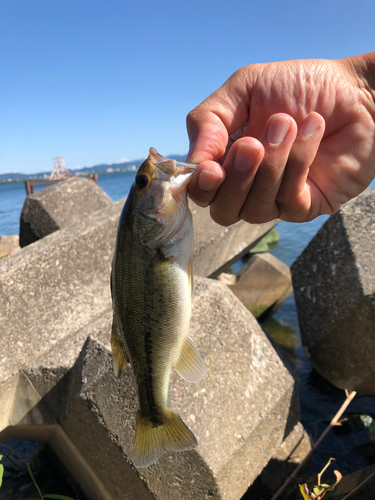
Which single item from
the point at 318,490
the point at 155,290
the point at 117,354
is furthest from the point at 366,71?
the point at 318,490

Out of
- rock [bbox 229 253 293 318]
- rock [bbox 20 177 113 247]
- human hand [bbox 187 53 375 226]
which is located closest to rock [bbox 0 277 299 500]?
human hand [bbox 187 53 375 226]

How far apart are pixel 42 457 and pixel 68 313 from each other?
1.64 metres

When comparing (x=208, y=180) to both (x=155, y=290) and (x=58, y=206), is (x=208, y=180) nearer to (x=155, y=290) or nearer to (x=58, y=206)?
(x=155, y=290)

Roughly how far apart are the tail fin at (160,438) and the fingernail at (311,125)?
5.64 feet

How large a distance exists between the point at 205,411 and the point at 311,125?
2043mm

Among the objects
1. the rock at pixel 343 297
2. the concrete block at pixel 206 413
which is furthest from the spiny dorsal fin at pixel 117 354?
the rock at pixel 343 297

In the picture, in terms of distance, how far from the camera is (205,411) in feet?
8.18

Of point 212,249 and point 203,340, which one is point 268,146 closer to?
point 203,340

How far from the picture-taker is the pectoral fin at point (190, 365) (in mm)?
1890

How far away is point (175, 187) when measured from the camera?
1.79 meters

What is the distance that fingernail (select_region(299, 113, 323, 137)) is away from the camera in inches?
73.3

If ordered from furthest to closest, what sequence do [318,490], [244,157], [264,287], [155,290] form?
[264,287], [318,490], [244,157], [155,290]

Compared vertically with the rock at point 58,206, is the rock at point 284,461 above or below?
below

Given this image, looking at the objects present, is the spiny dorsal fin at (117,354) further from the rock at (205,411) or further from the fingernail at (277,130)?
the fingernail at (277,130)
